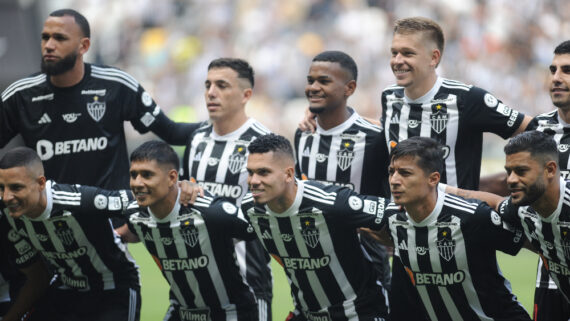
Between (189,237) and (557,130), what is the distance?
8.14 feet

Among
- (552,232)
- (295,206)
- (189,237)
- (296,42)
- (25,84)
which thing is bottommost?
(189,237)

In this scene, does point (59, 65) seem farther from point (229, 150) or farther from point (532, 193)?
point (532, 193)

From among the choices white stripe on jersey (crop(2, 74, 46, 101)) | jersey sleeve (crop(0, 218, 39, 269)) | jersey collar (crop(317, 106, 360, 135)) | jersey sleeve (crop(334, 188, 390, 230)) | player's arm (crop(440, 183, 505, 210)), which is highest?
white stripe on jersey (crop(2, 74, 46, 101))

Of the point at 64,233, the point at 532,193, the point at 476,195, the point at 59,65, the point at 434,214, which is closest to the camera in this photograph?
the point at 532,193

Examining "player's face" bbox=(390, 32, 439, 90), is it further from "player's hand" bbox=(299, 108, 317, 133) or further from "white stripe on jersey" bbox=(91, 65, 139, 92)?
"white stripe on jersey" bbox=(91, 65, 139, 92)

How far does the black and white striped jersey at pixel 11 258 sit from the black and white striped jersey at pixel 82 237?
0.25 ft

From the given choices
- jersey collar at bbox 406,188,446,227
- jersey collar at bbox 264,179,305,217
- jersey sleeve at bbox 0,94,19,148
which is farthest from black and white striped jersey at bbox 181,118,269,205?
jersey collar at bbox 406,188,446,227

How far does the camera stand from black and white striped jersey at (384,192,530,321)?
4.96 metres

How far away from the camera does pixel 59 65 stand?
6.31m

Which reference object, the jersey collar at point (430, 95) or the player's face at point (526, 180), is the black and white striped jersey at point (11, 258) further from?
the player's face at point (526, 180)

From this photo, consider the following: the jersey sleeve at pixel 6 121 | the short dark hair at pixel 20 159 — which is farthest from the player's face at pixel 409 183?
the jersey sleeve at pixel 6 121

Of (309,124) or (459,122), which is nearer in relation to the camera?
(459,122)

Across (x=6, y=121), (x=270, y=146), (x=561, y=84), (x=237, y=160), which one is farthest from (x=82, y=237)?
(x=561, y=84)

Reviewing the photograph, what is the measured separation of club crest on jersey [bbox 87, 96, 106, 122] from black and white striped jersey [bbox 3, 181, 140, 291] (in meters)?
0.68
